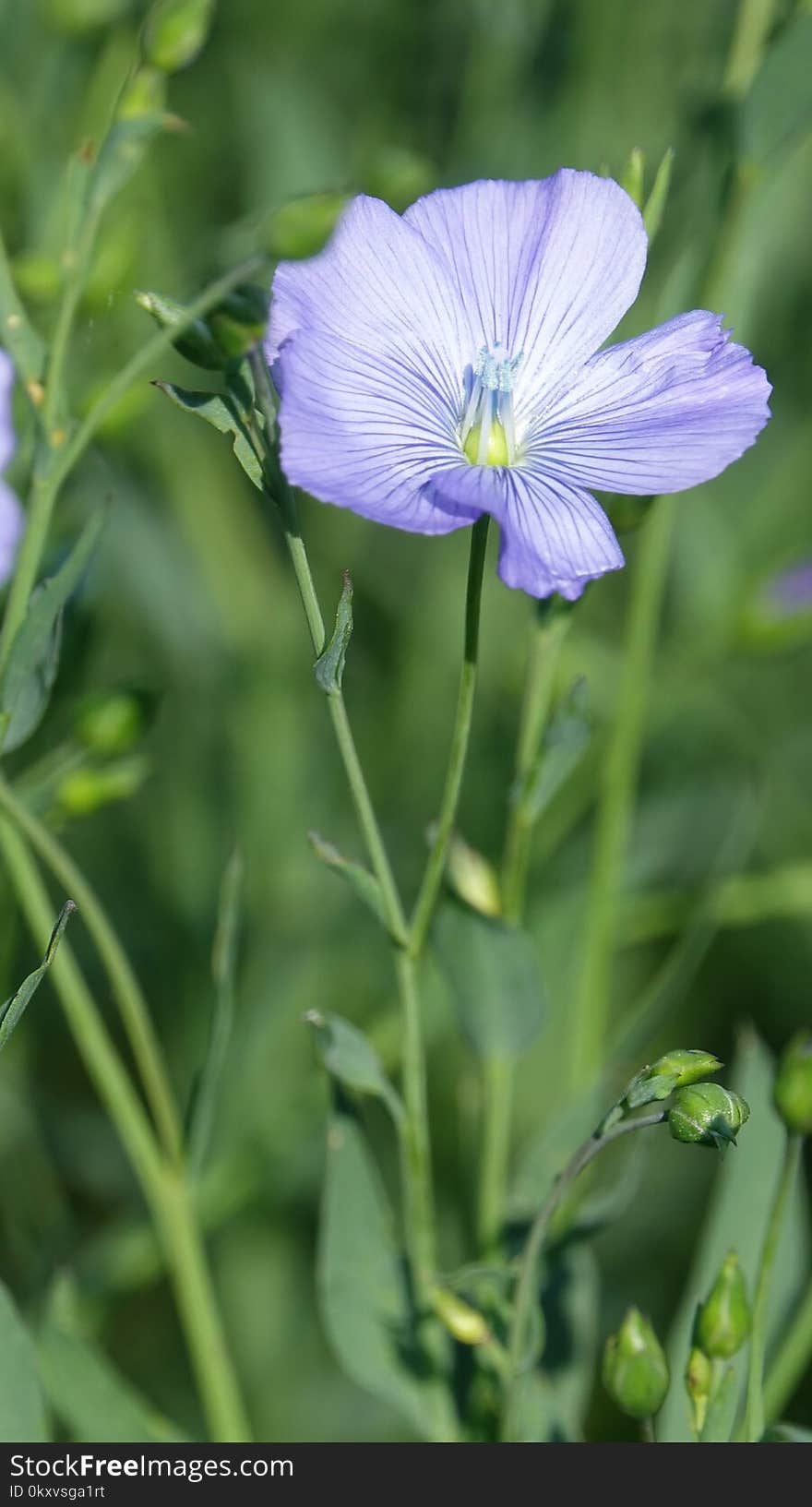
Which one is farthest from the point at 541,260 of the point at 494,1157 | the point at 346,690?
the point at 346,690

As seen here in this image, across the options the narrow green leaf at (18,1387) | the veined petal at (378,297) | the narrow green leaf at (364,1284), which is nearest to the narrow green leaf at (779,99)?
the veined petal at (378,297)

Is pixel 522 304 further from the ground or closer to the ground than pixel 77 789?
further from the ground

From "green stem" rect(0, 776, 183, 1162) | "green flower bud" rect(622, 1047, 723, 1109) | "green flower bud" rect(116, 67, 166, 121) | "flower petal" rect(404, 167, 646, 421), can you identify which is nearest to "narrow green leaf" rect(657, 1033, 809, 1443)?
"green flower bud" rect(622, 1047, 723, 1109)

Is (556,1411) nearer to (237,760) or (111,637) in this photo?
(237,760)

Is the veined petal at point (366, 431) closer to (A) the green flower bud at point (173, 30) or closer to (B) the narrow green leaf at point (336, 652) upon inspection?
(B) the narrow green leaf at point (336, 652)

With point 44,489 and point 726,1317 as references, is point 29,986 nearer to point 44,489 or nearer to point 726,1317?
point 44,489
